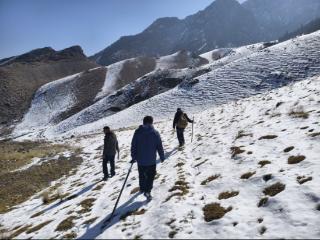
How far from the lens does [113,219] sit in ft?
37.1

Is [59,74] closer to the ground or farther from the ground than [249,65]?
farther from the ground

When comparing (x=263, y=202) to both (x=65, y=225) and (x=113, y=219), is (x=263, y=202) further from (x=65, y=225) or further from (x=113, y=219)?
(x=65, y=225)

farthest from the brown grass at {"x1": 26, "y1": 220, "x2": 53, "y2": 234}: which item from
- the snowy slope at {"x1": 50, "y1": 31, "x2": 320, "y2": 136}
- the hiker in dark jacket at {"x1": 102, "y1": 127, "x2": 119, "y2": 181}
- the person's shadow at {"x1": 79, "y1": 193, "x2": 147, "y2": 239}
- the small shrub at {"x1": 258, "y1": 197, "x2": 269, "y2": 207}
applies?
the snowy slope at {"x1": 50, "y1": 31, "x2": 320, "y2": 136}

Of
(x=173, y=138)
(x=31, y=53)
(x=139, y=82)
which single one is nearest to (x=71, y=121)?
(x=139, y=82)

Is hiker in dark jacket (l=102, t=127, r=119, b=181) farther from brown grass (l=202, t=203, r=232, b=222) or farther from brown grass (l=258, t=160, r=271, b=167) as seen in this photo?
brown grass (l=202, t=203, r=232, b=222)

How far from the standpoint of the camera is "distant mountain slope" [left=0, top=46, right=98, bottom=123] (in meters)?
109

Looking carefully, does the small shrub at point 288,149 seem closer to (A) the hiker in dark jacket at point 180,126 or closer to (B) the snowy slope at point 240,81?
(A) the hiker in dark jacket at point 180,126

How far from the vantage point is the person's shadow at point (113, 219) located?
1038 cm

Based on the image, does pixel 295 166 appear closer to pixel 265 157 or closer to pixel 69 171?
pixel 265 157

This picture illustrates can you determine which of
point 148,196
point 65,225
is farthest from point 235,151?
point 65,225

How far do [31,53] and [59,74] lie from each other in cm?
3136

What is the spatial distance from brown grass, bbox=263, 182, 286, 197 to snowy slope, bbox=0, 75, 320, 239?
0.47 ft

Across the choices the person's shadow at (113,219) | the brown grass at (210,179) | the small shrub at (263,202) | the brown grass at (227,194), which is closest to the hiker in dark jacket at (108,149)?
the person's shadow at (113,219)

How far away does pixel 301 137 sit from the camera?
1539 centimetres
